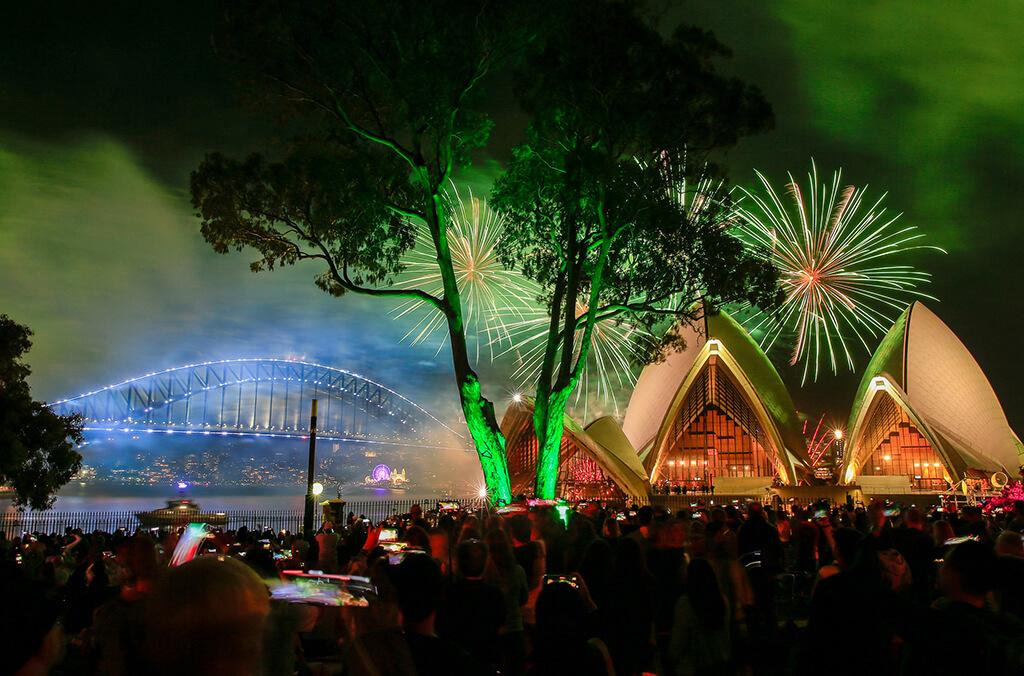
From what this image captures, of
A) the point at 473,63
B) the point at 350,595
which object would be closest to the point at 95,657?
the point at 350,595

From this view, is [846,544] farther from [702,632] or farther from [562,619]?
[562,619]

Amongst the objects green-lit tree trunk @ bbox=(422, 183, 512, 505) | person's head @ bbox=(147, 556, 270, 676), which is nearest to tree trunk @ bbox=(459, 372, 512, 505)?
green-lit tree trunk @ bbox=(422, 183, 512, 505)

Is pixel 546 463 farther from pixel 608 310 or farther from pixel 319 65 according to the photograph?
pixel 319 65

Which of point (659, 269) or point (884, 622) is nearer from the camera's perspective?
point (884, 622)

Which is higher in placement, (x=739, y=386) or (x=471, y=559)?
(x=739, y=386)

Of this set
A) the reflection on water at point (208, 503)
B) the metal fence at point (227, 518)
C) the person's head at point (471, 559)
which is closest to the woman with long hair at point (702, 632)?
the person's head at point (471, 559)

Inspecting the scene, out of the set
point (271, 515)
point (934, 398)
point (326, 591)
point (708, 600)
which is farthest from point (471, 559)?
point (934, 398)

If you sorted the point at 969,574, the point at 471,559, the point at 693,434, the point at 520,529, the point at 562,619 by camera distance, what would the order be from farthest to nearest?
the point at 693,434 → the point at 520,529 → the point at 471,559 → the point at 969,574 → the point at 562,619

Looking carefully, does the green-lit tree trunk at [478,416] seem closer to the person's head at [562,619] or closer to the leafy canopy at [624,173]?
the leafy canopy at [624,173]
